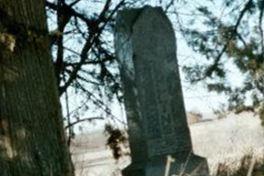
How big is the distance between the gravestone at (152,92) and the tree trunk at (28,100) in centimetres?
344

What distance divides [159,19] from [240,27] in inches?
59.7

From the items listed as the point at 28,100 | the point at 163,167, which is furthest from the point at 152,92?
the point at 28,100

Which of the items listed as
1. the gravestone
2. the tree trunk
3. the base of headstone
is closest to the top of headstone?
the gravestone

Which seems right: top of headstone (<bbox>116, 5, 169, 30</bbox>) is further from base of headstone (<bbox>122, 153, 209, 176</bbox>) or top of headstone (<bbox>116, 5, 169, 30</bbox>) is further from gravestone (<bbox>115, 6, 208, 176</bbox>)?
base of headstone (<bbox>122, 153, 209, 176</bbox>)

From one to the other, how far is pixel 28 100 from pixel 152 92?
379 cm

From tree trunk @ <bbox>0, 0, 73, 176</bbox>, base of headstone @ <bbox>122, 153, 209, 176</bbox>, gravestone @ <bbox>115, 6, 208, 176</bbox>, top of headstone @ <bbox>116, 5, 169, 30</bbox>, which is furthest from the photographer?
top of headstone @ <bbox>116, 5, 169, 30</bbox>

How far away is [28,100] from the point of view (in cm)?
423

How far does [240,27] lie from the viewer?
30.2 ft

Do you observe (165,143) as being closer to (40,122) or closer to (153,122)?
(153,122)

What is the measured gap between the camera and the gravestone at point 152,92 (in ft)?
25.6

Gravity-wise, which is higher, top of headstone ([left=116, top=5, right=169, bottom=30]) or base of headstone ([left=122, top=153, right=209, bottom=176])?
top of headstone ([left=116, top=5, right=169, bottom=30])

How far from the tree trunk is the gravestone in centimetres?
344

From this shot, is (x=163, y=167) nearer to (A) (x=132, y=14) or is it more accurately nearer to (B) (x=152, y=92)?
(B) (x=152, y=92)

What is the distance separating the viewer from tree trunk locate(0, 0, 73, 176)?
409cm
